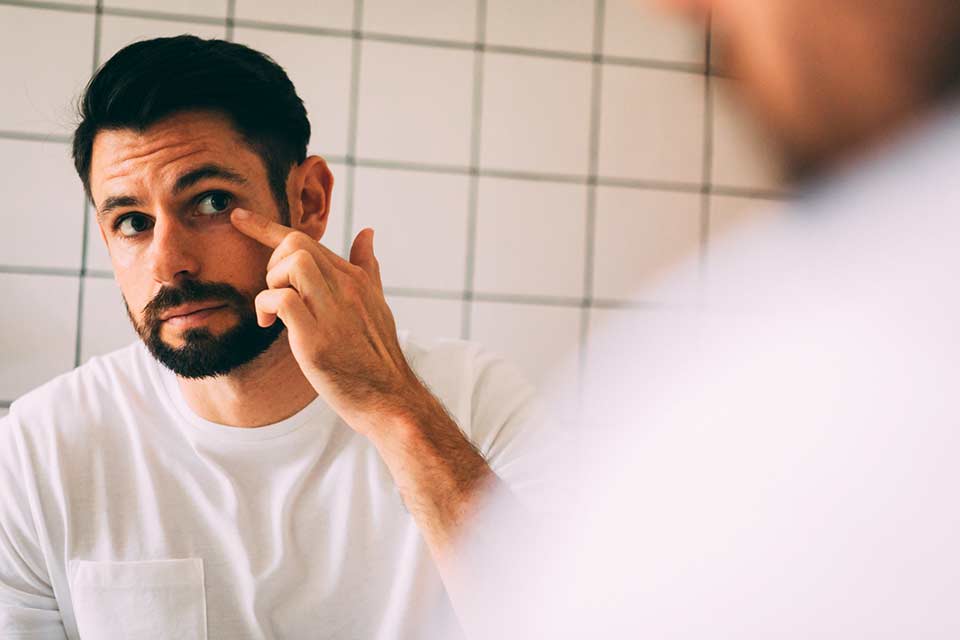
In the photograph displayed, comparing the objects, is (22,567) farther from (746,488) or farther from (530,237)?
(746,488)

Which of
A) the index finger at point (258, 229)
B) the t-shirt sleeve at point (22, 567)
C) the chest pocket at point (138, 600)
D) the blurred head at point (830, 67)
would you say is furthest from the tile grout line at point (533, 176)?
the blurred head at point (830, 67)

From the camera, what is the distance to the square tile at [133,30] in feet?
4.97

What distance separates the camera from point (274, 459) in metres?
1.07

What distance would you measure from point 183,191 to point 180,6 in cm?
67

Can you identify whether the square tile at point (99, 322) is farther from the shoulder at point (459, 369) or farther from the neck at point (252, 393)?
the shoulder at point (459, 369)

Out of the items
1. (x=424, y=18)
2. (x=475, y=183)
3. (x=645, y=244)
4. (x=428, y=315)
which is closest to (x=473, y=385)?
(x=428, y=315)

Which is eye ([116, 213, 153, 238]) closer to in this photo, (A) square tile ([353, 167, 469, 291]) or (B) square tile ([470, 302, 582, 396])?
(A) square tile ([353, 167, 469, 291])

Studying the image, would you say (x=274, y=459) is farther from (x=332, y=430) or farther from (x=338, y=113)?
(x=338, y=113)

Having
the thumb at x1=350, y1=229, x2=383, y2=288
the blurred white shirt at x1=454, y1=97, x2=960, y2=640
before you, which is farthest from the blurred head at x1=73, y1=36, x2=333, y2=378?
the blurred white shirt at x1=454, y1=97, x2=960, y2=640

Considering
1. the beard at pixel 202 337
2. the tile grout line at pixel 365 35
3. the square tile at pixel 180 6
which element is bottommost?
the beard at pixel 202 337

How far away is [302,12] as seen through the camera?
1.56 meters

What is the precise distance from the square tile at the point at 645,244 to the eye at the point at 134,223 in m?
0.89

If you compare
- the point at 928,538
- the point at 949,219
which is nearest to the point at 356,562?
the point at 928,538

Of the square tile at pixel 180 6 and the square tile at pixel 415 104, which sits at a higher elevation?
the square tile at pixel 180 6
